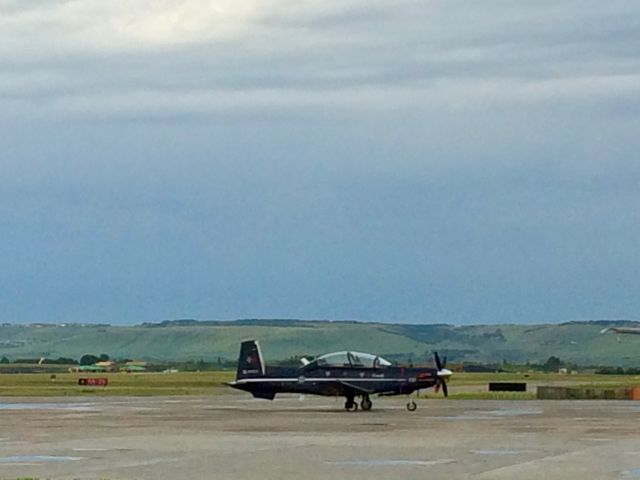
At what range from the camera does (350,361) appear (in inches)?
2387

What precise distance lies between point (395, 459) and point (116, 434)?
11.9 m

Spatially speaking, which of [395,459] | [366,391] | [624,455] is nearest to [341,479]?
[395,459]

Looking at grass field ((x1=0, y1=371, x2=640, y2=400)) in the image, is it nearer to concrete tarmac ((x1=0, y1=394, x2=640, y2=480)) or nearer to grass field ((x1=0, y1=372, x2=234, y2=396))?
grass field ((x1=0, y1=372, x2=234, y2=396))

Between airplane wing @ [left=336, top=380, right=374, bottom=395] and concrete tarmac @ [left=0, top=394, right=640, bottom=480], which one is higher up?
airplane wing @ [left=336, top=380, right=374, bottom=395]

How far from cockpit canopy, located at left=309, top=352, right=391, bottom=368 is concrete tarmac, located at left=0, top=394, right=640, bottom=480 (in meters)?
1.79

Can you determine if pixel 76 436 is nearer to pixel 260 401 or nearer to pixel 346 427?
pixel 346 427

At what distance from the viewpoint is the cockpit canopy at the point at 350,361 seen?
6053cm

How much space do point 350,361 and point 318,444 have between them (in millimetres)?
23124

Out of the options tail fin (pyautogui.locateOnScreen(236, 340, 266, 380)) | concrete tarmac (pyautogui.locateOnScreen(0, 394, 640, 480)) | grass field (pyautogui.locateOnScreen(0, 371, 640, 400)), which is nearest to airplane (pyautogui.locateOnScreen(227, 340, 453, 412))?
concrete tarmac (pyautogui.locateOnScreen(0, 394, 640, 480))

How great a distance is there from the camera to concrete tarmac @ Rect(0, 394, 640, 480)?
2956 cm

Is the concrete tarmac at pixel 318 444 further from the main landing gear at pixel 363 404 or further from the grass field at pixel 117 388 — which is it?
the grass field at pixel 117 388

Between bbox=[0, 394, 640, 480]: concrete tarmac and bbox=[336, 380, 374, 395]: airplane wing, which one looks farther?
bbox=[336, 380, 374, 395]: airplane wing

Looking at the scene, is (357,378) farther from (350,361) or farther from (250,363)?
(250,363)

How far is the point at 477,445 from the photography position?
3675 centimetres
